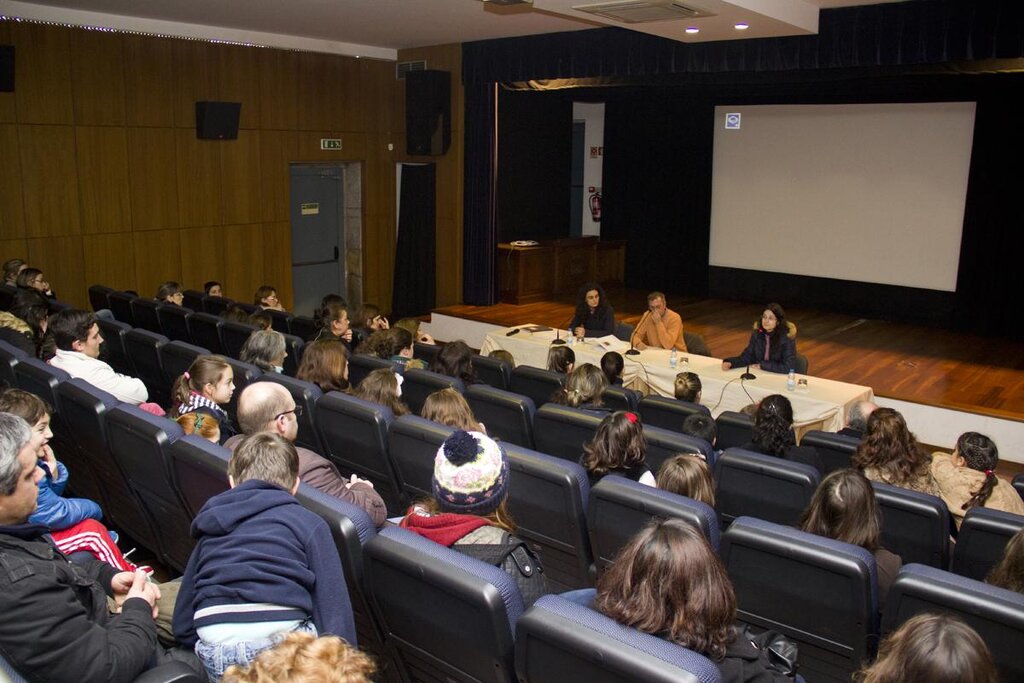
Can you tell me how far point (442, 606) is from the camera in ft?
7.36

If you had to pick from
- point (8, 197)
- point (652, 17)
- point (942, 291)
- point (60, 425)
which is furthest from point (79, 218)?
point (942, 291)

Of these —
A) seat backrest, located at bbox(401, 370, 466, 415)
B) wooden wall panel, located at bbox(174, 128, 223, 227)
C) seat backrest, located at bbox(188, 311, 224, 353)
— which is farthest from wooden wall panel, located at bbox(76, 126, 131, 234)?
seat backrest, located at bbox(401, 370, 466, 415)

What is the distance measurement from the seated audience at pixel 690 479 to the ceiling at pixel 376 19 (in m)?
4.21

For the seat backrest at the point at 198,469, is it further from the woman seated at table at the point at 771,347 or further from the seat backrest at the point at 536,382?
the woman seated at table at the point at 771,347

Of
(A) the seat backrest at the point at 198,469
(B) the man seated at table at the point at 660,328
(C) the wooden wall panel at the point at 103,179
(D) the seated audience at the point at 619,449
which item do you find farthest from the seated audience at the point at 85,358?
(C) the wooden wall panel at the point at 103,179

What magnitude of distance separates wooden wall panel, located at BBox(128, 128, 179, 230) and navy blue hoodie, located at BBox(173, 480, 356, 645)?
27.5 feet

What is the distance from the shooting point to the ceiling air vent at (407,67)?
11.5 metres

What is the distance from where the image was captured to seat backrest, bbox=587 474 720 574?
286 centimetres

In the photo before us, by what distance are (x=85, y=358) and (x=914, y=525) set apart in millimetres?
4304

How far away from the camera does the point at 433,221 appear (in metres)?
11.9

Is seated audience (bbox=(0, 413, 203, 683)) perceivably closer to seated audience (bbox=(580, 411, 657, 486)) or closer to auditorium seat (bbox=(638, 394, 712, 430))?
seated audience (bbox=(580, 411, 657, 486))

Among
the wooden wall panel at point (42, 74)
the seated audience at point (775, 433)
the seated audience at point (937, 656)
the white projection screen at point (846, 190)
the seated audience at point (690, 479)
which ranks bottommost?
the seated audience at point (775, 433)

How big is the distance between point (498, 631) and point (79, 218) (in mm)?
8609

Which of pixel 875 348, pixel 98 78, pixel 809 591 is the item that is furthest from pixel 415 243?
pixel 809 591
